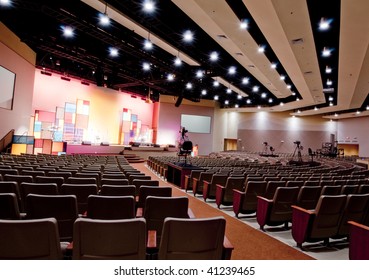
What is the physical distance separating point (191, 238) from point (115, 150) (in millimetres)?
16223

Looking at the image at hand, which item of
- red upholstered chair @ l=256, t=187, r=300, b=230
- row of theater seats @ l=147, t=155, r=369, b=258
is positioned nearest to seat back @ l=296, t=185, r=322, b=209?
row of theater seats @ l=147, t=155, r=369, b=258

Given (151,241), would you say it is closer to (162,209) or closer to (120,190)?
(162,209)

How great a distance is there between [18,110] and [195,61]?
329 inches

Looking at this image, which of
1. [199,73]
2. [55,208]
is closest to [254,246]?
[55,208]

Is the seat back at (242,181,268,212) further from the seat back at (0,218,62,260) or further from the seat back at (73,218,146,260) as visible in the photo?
the seat back at (0,218,62,260)

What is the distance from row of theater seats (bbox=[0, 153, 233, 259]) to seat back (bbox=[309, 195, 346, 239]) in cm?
187

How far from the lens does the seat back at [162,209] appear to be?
2.68 metres

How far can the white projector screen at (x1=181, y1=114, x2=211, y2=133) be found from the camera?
23.5 metres

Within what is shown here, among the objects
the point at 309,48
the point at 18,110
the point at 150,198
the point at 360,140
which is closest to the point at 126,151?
the point at 18,110

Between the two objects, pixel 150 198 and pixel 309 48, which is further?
pixel 309 48

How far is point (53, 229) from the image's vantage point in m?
1.58

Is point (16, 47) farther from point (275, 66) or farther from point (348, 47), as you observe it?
point (348, 47)

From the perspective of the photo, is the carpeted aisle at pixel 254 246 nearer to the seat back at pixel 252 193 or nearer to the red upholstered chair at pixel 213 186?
the seat back at pixel 252 193

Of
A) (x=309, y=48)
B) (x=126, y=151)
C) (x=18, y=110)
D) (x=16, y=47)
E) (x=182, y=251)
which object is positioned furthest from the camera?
(x=126, y=151)
